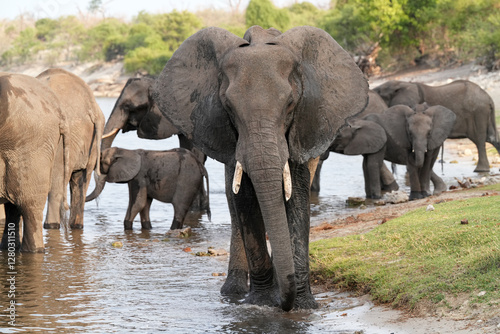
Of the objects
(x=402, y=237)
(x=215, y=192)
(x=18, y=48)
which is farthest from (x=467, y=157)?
(x=18, y=48)

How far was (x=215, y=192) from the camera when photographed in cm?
1304

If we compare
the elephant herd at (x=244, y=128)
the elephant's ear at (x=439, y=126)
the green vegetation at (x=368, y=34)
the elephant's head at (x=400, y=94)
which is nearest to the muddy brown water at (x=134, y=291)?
the elephant herd at (x=244, y=128)

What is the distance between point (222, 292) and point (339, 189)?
7.84m

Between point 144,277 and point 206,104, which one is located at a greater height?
point 206,104

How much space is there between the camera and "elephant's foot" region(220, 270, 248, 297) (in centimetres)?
566

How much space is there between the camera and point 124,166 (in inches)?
354

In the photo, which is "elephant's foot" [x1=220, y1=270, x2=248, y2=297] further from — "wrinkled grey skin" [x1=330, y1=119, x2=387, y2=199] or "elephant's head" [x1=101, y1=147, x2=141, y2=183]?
"wrinkled grey skin" [x1=330, y1=119, x2=387, y2=199]

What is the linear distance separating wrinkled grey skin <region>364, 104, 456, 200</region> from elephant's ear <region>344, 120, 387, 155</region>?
0.01 m

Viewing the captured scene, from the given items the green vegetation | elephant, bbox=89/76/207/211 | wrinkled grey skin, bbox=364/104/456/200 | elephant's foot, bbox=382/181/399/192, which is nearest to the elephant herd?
Result: elephant, bbox=89/76/207/211

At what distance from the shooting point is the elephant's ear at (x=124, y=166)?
8961mm

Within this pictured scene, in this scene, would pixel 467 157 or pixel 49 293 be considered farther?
pixel 467 157

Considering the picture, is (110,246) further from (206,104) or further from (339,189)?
(339,189)

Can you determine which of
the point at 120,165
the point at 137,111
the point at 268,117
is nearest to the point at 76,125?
the point at 120,165

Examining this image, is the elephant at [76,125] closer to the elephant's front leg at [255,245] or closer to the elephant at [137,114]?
the elephant at [137,114]
